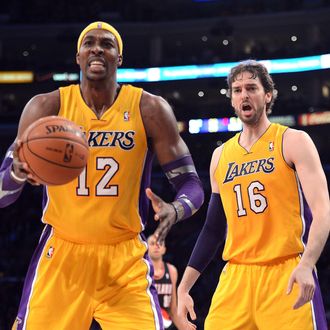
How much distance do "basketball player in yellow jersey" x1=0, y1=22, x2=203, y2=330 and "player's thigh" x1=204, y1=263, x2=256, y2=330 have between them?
0.59 m

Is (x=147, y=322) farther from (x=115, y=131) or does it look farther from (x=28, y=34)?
(x=28, y=34)

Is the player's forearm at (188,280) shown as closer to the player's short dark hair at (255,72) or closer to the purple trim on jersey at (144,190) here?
the purple trim on jersey at (144,190)

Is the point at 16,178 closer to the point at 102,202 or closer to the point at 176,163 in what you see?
the point at 102,202

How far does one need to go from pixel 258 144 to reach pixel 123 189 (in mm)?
1147

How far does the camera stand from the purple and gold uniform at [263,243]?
3.99 metres

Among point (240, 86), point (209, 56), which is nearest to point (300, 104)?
point (209, 56)

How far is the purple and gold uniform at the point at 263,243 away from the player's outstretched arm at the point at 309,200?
12cm

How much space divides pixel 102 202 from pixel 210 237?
1.16 m

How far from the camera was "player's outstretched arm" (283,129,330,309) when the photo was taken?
3.64 m

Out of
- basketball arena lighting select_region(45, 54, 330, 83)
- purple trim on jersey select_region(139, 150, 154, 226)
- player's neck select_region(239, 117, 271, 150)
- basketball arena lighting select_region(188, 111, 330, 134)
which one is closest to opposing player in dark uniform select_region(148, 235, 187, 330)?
player's neck select_region(239, 117, 271, 150)

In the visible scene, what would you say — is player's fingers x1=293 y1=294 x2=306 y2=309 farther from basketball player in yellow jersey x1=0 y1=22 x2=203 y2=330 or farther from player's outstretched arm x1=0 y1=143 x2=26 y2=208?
player's outstretched arm x1=0 y1=143 x2=26 y2=208

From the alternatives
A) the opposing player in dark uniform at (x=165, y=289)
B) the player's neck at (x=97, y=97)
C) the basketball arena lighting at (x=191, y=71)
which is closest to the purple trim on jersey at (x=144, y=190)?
the player's neck at (x=97, y=97)

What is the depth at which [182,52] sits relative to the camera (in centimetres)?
3133

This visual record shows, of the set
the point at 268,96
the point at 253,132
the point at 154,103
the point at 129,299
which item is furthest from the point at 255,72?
the point at 129,299
